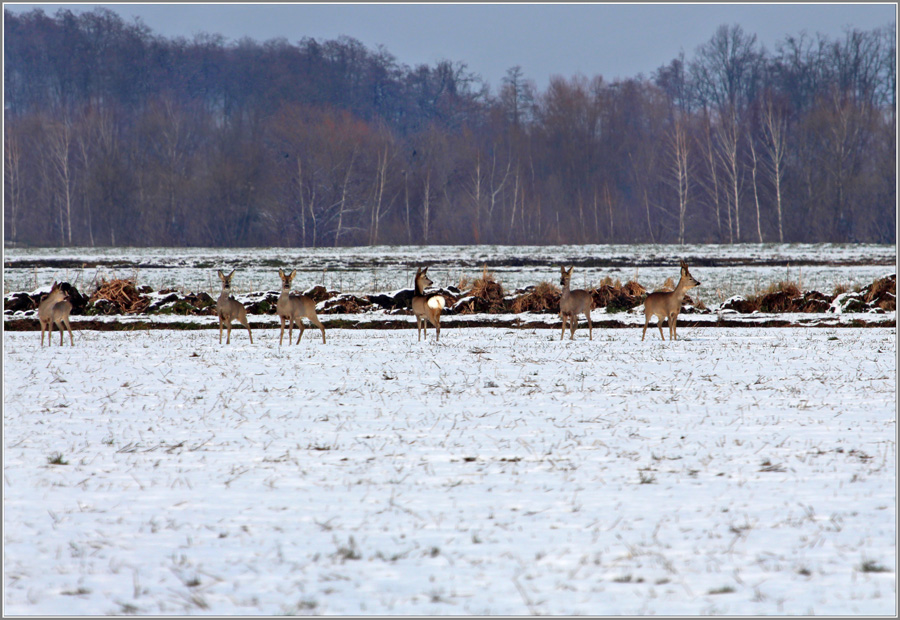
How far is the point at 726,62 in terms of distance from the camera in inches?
3620

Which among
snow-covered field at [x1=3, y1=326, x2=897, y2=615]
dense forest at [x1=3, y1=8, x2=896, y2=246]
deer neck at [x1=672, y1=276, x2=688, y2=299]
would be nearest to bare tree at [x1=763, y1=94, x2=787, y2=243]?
dense forest at [x1=3, y1=8, x2=896, y2=246]

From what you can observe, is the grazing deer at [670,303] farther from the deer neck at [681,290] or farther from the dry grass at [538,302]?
the dry grass at [538,302]

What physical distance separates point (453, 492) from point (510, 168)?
246ft

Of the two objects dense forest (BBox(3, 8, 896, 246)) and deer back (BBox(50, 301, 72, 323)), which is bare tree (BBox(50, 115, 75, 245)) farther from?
deer back (BBox(50, 301, 72, 323))

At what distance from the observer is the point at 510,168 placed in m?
79.2

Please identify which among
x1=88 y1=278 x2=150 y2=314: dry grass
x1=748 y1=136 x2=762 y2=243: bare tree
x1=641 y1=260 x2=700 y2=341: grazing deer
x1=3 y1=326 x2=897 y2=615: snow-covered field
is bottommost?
x1=3 y1=326 x2=897 y2=615: snow-covered field

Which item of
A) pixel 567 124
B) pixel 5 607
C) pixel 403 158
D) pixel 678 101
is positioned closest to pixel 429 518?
pixel 5 607

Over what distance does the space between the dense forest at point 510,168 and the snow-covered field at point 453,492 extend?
59917 mm

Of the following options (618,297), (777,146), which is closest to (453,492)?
(618,297)

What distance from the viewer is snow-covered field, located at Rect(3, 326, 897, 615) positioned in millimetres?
4223

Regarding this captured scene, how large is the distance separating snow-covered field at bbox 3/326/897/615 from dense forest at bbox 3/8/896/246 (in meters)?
59.9

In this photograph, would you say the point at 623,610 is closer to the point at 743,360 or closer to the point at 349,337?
the point at 743,360

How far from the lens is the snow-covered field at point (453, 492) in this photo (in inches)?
166

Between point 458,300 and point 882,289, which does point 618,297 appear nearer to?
point 458,300
